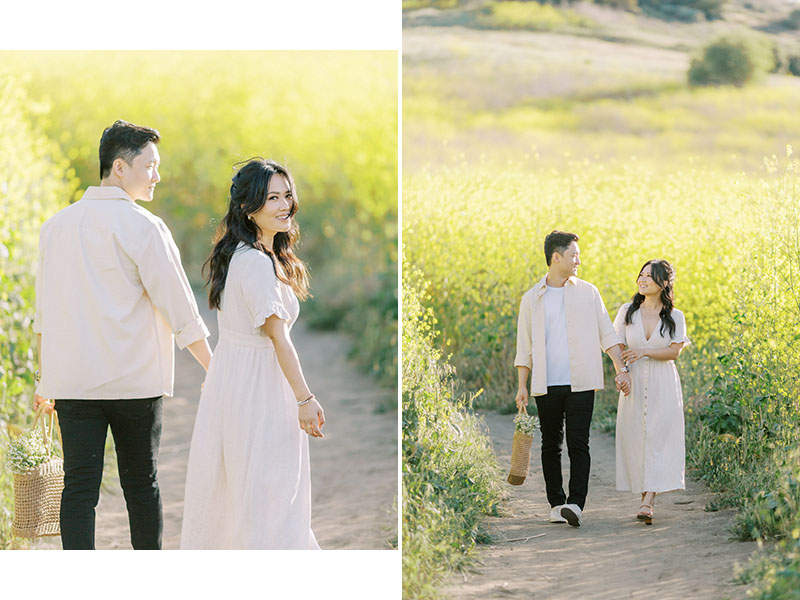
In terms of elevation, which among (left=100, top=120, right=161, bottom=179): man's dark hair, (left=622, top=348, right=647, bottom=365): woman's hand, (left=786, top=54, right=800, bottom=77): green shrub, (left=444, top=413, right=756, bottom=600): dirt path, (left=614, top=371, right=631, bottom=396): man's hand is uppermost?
(left=786, top=54, right=800, bottom=77): green shrub

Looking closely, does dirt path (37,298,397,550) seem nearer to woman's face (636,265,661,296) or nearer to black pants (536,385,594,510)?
black pants (536,385,594,510)

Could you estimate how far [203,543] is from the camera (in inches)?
129

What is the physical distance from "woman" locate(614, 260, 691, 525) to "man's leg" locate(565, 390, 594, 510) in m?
0.21

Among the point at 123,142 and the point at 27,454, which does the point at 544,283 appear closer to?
the point at 123,142

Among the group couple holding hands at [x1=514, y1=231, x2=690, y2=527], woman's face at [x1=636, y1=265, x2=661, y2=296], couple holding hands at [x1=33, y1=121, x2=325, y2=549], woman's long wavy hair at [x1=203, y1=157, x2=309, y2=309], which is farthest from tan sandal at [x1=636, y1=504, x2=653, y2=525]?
woman's long wavy hair at [x1=203, y1=157, x2=309, y2=309]

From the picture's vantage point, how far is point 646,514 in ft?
12.6

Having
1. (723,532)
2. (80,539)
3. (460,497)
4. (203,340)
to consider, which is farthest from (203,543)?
(723,532)

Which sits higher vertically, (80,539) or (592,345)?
(592,345)

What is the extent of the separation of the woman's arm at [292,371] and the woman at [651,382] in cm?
153

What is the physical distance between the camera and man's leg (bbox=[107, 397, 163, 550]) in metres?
3.33

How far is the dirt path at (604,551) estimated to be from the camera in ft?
10.7

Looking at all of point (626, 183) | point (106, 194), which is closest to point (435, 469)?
point (106, 194)

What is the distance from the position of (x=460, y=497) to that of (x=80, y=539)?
1385mm

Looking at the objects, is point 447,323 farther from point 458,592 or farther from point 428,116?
point 458,592
